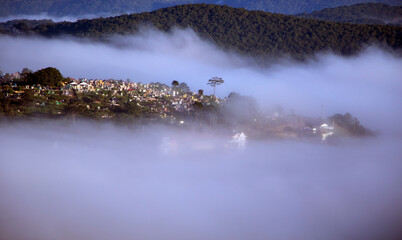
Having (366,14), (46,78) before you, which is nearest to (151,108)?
(46,78)

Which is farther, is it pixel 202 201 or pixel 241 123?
pixel 241 123

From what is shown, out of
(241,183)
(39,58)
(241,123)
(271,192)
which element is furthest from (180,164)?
(39,58)

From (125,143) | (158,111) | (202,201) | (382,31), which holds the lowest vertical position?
(202,201)

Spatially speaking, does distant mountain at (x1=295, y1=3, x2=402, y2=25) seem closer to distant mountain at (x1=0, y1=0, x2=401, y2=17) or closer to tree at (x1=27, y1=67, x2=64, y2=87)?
distant mountain at (x1=0, y1=0, x2=401, y2=17)

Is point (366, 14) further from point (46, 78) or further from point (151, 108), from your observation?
point (46, 78)

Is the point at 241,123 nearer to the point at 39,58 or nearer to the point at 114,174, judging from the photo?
the point at 114,174
